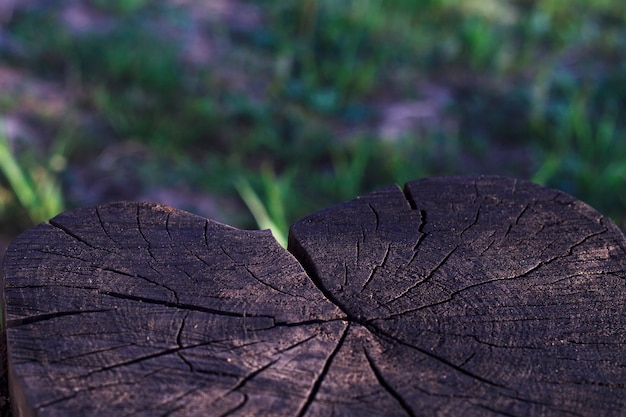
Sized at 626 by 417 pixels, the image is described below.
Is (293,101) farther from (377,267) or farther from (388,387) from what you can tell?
(388,387)

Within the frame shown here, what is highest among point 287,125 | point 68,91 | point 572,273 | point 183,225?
point 68,91

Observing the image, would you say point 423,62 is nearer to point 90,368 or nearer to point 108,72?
point 108,72

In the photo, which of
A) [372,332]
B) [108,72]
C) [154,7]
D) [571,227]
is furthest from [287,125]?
[372,332]

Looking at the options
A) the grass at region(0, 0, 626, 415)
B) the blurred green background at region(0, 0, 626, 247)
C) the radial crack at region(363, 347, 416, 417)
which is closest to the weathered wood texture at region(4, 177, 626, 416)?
the radial crack at region(363, 347, 416, 417)

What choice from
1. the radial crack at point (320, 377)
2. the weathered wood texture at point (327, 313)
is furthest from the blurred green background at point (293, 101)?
the radial crack at point (320, 377)

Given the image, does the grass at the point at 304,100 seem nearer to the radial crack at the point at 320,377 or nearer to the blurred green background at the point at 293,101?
the blurred green background at the point at 293,101

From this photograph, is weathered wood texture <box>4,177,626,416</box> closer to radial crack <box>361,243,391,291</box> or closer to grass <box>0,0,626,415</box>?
radial crack <box>361,243,391,291</box>

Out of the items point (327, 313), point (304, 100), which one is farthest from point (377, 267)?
point (304, 100)
